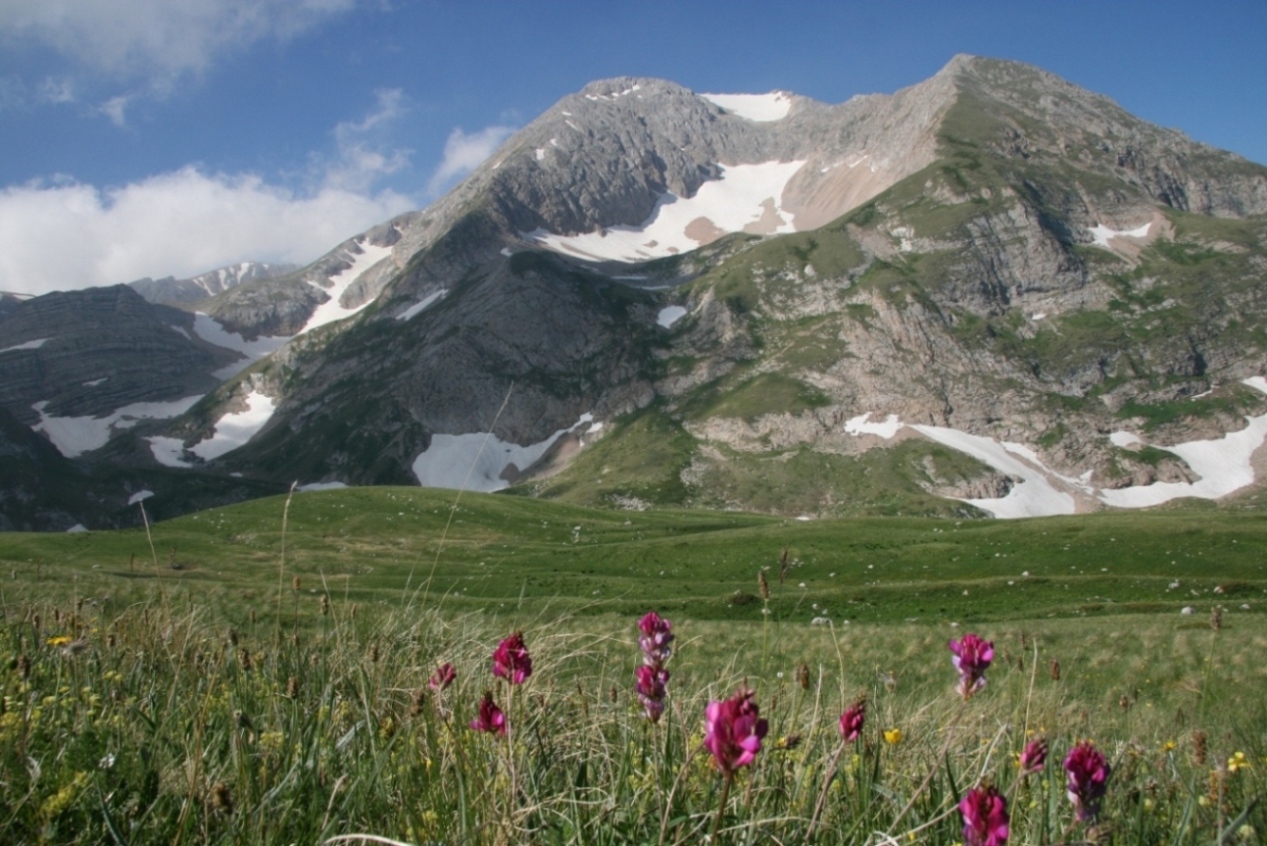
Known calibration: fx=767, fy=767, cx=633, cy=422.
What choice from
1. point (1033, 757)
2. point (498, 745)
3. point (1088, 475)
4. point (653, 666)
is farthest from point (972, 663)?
point (1088, 475)

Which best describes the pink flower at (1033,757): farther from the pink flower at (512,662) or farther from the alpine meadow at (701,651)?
the pink flower at (512,662)

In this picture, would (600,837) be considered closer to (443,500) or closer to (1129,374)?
(443,500)

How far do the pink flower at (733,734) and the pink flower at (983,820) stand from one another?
1.97 ft

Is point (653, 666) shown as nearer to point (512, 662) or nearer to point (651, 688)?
point (651, 688)

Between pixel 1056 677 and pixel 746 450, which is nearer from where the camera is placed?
pixel 1056 677

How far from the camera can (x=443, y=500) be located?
243ft

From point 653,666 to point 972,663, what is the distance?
3.74ft

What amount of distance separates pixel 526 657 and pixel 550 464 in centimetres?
19137

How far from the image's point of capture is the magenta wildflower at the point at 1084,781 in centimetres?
232

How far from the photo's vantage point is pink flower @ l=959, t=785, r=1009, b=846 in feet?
6.11

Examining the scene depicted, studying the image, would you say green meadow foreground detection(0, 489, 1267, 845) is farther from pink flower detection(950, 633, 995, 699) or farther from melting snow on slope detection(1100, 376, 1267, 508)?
melting snow on slope detection(1100, 376, 1267, 508)

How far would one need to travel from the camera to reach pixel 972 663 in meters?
2.74

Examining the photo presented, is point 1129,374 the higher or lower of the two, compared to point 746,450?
higher

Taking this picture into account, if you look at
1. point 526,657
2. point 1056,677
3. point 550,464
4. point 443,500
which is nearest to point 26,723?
point 526,657
